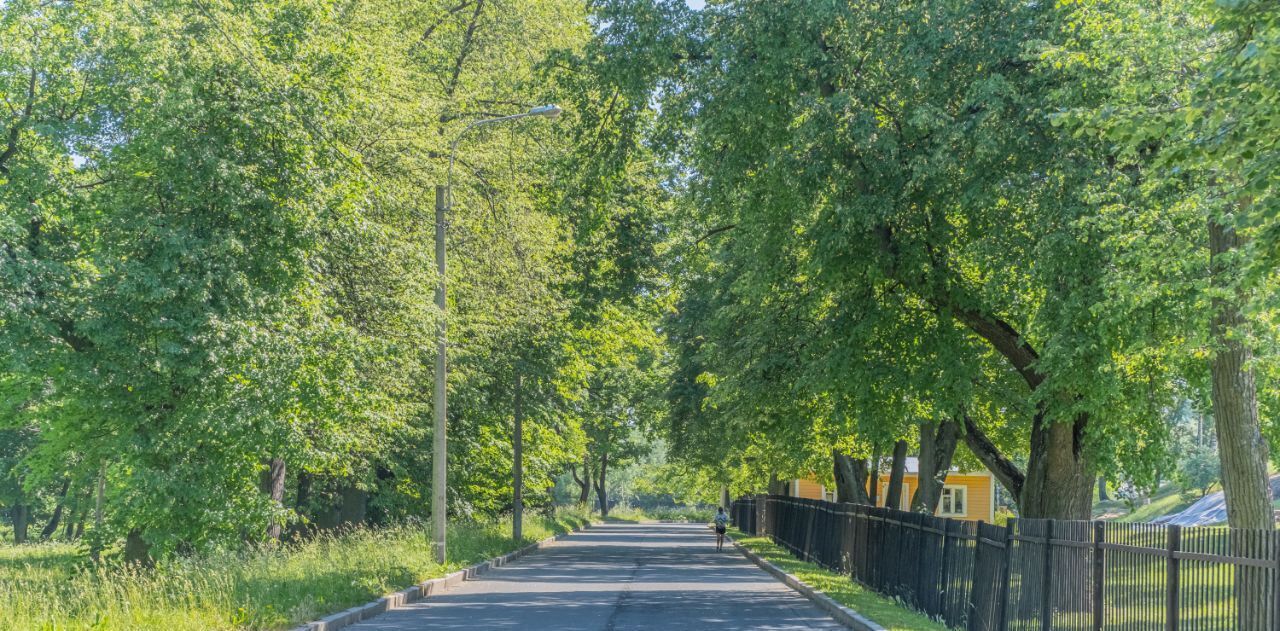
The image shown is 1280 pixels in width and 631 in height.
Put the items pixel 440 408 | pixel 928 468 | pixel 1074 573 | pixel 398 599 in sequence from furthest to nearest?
pixel 928 468 < pixel 440 408 < pixel 398 599 < pixel 1074 573

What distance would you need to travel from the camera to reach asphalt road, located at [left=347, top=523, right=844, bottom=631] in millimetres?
16672

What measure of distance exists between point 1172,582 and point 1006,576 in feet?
16.0

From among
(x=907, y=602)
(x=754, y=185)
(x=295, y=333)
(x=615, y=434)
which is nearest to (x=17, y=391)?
(x=295, y=333)

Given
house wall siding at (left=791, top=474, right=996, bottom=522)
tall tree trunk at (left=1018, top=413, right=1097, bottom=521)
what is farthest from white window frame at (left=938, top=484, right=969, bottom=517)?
tall tree trunk at (left=1018, top=413, right=1097, bottom=521)

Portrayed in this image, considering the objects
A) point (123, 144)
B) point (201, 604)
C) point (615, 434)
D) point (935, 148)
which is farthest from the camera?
point (615, 434)

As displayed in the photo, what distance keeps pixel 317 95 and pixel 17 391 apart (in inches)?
374

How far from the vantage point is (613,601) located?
66.8 ft

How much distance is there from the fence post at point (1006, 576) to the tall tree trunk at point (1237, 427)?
237 centimetres

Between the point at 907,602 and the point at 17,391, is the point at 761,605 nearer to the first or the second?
the point at 907,602

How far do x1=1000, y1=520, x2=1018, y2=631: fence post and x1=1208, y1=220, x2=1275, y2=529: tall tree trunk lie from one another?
93.2 inches

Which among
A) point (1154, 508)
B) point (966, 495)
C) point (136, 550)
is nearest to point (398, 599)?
point (136, 550)

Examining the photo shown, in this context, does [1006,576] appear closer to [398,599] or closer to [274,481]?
[398,599]

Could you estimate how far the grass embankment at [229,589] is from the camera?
41.1 ft

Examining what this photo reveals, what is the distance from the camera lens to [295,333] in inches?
803
